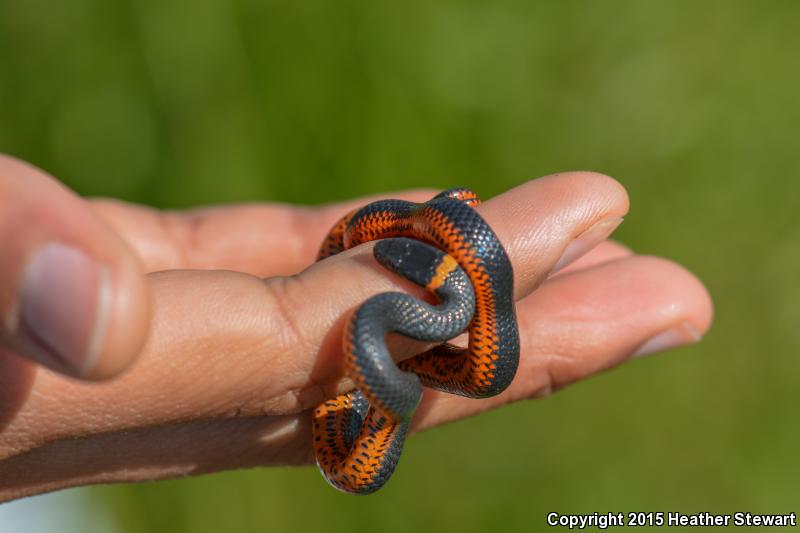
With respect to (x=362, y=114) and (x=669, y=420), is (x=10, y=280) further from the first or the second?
(x=669, y=420)

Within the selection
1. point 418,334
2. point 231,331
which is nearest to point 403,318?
point 418,334

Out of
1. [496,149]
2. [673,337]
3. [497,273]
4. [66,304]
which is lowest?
[673,337]

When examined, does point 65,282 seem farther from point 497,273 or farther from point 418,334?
→ point 497,273

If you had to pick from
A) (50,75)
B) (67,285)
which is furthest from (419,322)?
(50,75)

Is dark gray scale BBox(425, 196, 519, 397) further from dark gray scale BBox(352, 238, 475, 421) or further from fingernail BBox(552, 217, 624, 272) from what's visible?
fingernail BBox(552, 217, 624, 272)

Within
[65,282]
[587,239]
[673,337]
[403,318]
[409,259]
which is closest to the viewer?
[65,282]

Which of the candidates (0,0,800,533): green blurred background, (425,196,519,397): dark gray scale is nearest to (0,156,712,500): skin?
(425,196,519,397): dark gray scale

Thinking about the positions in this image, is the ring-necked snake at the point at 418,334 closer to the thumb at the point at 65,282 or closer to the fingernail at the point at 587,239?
the fingernail at the point at 587,239
